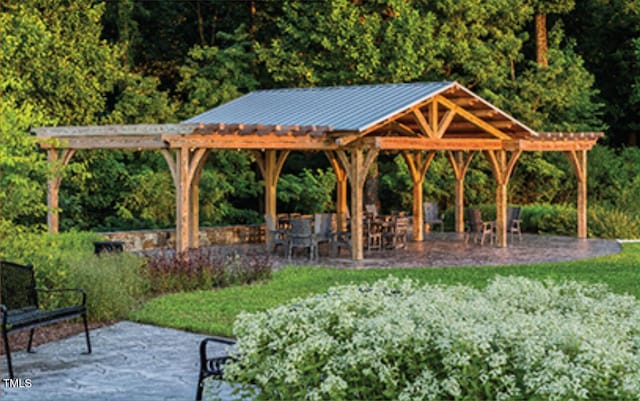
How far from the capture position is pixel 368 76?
30750 mm

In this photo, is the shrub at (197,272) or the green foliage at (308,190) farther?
the green foliage at (308,190)

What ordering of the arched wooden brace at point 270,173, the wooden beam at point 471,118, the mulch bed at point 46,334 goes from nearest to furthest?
the mulch bed at point 46,334 < the wooden beam at point 471,118 < the arched wooden brace at point 270,173

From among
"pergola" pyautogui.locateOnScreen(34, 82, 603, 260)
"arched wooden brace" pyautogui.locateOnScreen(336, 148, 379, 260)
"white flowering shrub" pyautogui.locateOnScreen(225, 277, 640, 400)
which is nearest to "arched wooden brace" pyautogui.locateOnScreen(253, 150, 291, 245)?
"pergola" pyautogui.locateOnScreen(34, 82, 603, 260)

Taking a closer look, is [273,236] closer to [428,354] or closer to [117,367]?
[117,367]

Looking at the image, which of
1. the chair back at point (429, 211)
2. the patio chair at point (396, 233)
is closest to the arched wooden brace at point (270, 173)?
the patio chair at point (396, 233)

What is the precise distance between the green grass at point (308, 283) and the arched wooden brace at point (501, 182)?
311 cm

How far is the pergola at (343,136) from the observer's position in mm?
19094

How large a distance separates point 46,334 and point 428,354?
6.36m

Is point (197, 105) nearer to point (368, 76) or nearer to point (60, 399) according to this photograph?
point (368, 76)

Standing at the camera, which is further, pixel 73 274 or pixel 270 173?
pixel 270 173

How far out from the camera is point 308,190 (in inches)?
1199

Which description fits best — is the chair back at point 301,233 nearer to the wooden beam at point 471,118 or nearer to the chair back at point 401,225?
the chair back at point 401,225

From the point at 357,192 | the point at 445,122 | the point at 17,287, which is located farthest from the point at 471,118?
the point at 17,287

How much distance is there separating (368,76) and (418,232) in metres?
6.83
